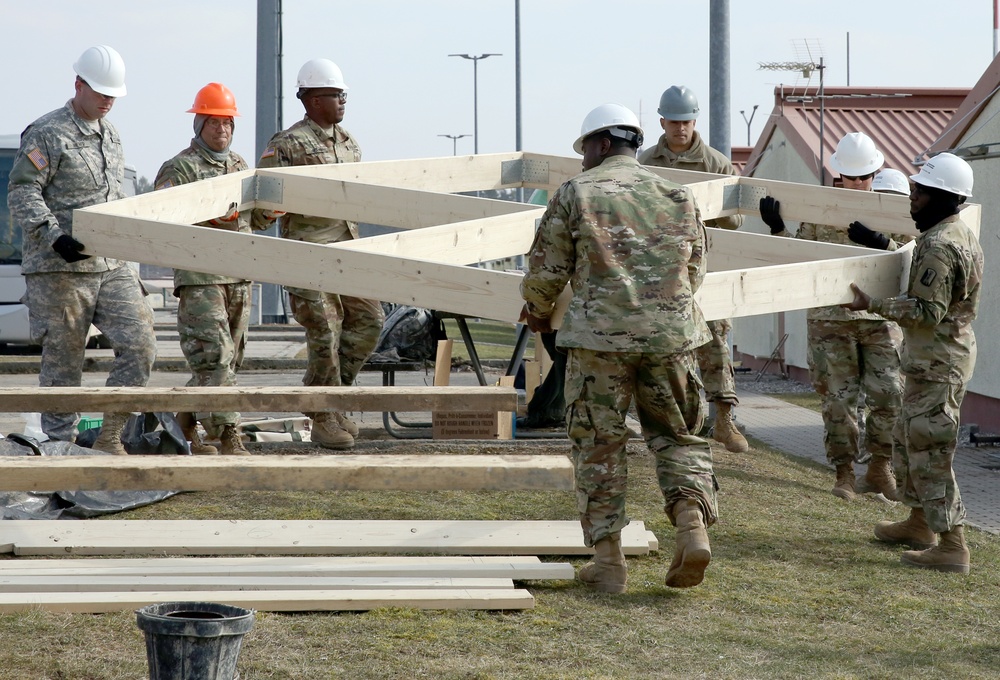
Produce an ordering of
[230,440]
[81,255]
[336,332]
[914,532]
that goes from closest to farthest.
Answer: [914,532] → [81,255] → [230,440] → [336,332]

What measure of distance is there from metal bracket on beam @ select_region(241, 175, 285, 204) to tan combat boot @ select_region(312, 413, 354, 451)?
1505 millimetres

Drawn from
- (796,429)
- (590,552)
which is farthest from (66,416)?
(796,429)

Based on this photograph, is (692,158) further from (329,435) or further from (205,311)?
(205,311)

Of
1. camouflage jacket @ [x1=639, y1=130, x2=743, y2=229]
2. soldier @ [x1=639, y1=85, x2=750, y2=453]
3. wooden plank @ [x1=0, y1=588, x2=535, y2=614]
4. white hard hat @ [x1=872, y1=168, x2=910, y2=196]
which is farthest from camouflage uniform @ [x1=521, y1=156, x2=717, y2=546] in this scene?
camouflage jacket @ [x1=639, y1=130, x2=743, y2=229]

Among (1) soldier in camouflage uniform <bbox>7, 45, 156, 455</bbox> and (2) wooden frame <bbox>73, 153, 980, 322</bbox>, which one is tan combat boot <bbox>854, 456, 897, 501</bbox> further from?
(1) soldier in camouflage uniform <bbox>7, 45, 156, 455</bbox>

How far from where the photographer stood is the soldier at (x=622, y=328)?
4781 millimetres

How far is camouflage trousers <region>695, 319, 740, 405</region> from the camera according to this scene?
8750mm

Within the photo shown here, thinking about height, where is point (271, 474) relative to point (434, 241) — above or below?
below

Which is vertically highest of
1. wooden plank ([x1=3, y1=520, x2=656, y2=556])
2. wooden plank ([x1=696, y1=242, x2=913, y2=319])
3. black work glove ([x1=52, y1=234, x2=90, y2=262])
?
black work glove ([x1=52, y1=234, x2=90, y2=262])

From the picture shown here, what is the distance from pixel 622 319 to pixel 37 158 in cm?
389

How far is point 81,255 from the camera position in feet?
22.1

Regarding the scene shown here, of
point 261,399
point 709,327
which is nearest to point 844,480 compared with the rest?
point 709,327

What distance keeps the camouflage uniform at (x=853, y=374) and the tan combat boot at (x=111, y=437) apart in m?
4.20

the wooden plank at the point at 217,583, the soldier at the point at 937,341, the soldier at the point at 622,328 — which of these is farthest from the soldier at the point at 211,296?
the soldier at the point at 937,341
